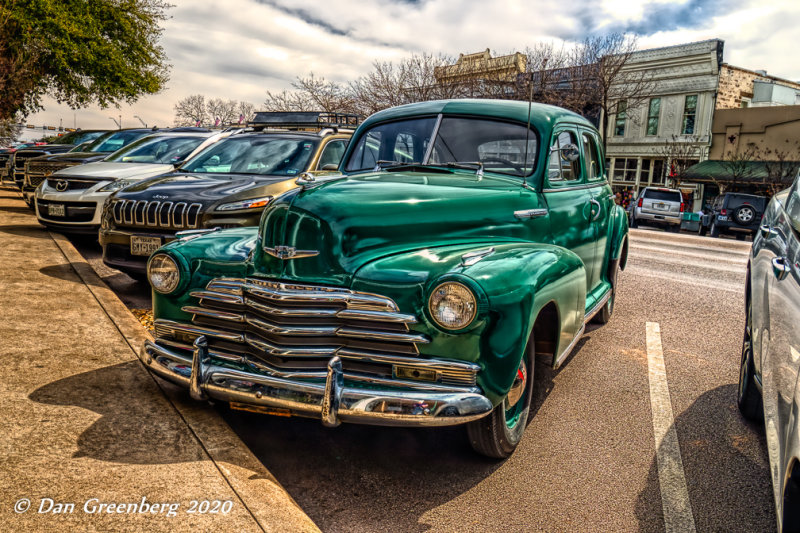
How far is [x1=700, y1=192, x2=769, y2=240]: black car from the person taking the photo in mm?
20250

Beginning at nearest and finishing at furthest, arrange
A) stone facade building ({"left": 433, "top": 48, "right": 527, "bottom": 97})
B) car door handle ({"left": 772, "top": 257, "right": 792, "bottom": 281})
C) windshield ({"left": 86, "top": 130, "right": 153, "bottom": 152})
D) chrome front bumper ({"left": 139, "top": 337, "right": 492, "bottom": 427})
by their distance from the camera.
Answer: car door handle ({"left": 772, "top": 257, "right": 792, "bottom": 281}), chrome front bumper ({"left": 139, "top": 337, "right": 492, "bottom": 427}), windshield ({"left": 86, "top": 130, "right": 153, "bottom": 152}), stone facade building ({"left": 433, "top": 48, "right": 527, "bottom": 97})

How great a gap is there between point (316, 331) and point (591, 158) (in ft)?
12.0

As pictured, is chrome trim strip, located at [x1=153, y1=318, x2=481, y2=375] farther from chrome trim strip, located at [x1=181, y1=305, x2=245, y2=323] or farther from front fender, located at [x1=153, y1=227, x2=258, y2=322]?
front fender, located at [x1=153, y1=227, x2=258, y2=322]

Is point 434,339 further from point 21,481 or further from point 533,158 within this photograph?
point 533,158

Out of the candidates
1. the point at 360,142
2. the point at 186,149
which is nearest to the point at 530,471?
the point at 360,142

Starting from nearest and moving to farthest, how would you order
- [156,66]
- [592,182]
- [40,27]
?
[592,182] < [40,27] < [156,66]

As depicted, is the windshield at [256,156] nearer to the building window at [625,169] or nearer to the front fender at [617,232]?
the front fender at [617,232]

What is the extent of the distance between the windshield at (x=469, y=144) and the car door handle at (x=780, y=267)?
72.1 inches

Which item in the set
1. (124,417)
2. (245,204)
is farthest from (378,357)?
(245,204)

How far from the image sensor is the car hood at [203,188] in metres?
6.35

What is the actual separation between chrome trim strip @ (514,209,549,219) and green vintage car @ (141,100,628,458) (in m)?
0.01

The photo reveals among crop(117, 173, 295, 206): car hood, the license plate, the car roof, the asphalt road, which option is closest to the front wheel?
the asphalt road

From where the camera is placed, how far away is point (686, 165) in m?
32.2

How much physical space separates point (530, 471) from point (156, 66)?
24965mm
